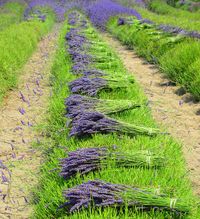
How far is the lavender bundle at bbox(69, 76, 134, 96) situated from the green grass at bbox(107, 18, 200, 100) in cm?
150

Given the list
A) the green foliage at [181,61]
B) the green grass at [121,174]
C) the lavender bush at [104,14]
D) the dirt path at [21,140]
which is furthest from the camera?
the lavender bush at [104,14]

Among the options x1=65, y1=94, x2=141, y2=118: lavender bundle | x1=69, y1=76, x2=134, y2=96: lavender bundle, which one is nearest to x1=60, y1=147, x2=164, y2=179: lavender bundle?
x1=65, y1=94, x2=141, y2=118: lavender bundle

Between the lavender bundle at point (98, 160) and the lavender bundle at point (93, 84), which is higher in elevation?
the lavender bundle at point (93, 84)

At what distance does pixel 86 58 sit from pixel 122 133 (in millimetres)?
3289

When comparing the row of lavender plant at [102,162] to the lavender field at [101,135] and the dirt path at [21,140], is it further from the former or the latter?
the dirt path at [21,140]

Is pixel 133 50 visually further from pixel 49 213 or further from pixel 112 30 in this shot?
pixel 49 213

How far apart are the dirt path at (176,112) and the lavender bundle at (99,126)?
2.39ft

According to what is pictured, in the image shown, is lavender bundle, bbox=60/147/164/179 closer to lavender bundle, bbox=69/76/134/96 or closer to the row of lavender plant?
the row of lavender plant

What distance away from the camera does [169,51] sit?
822 cm

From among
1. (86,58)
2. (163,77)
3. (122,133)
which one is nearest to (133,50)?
(163,77)

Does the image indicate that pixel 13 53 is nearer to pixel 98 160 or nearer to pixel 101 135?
pixel 101 135

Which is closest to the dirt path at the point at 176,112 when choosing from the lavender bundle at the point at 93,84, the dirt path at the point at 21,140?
the lavender bundle at the point at 93,84

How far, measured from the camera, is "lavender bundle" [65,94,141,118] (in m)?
4.04

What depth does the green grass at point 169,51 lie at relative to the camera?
664cm
